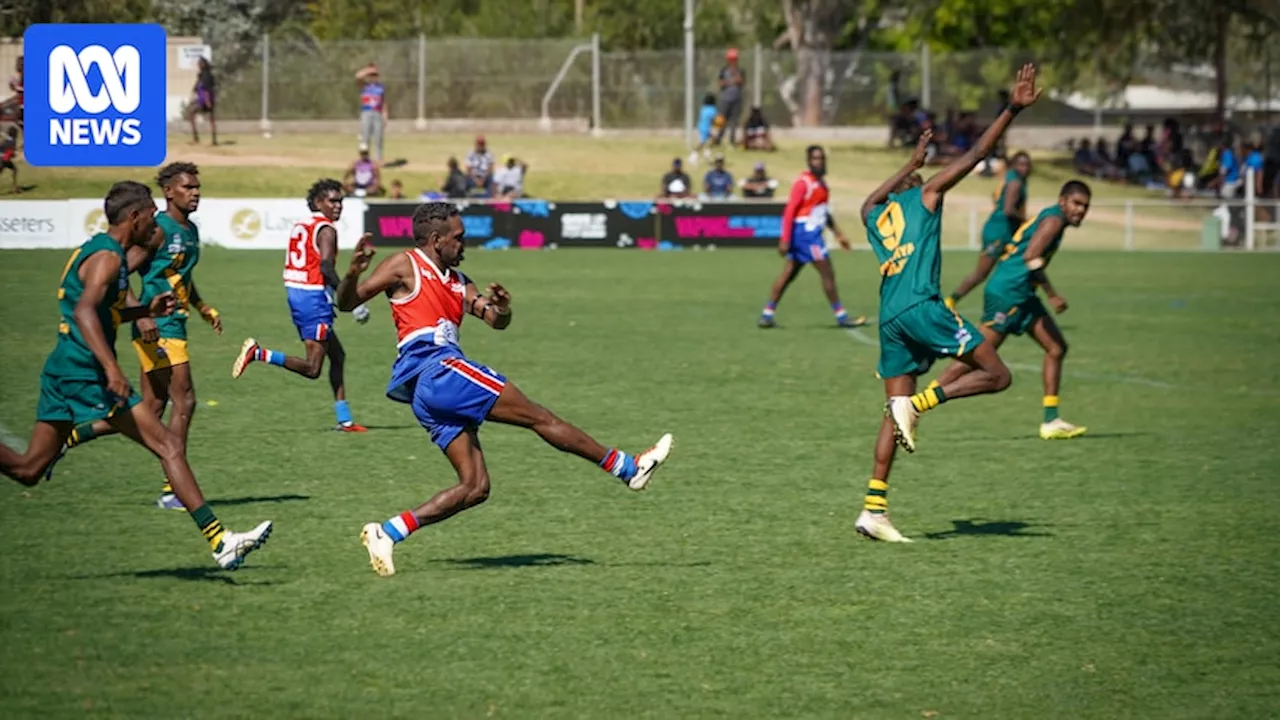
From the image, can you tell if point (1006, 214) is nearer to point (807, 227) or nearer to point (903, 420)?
point (807, 227)

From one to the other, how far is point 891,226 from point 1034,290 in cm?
439

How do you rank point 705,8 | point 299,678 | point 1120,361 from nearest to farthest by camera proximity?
point 299,678 → point 1120,361 → point 705,8

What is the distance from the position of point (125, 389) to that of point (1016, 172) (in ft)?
46.7

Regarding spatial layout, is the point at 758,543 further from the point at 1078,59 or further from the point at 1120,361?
the point at 1078,59

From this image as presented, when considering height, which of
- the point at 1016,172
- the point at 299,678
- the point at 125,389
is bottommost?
the point at 299,678

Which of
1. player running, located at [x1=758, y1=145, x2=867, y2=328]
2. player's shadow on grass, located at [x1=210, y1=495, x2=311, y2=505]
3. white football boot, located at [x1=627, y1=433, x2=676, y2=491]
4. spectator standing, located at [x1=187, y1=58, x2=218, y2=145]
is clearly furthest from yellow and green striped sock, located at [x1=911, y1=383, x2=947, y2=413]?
player running, located at [x1=758, y1=145, x2=867, y2=328]

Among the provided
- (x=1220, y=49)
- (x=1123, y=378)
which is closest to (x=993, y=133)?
(x=1123, y=378)

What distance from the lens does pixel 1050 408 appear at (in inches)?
582

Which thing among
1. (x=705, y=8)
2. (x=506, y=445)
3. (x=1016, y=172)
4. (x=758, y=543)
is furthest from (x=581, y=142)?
(x=758, y=543)

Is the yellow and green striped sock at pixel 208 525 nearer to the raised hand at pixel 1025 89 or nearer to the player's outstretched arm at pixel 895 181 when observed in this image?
the player's outstretched arm at pixel 895 181

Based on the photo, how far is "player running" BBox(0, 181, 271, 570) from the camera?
28.8 ft

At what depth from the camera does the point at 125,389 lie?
28.3 ft

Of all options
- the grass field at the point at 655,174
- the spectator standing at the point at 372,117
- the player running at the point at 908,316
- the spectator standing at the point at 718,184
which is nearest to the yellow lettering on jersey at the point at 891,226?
the player running at the point at 908,316

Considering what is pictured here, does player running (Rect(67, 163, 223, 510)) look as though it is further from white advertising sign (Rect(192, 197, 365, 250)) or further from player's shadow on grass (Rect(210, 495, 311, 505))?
white advertising sign (Rect(192, 197, 365, 250))
